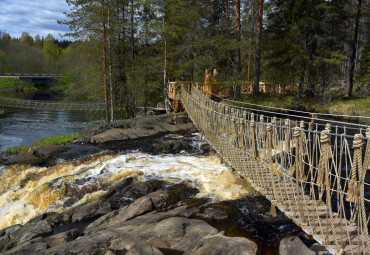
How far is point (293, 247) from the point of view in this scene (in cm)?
407

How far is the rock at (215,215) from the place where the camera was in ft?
16.9

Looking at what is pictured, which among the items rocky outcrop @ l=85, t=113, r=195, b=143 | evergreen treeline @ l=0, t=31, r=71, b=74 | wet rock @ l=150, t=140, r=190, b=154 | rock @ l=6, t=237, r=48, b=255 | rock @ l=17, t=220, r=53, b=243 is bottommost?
rock @ l=17, t=220, r=53, b=243

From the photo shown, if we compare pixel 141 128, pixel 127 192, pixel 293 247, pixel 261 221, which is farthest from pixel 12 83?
pixel 293 247

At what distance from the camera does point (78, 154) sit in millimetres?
10258

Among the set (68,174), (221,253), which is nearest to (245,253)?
(221,253)

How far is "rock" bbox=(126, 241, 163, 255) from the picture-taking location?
368 cm

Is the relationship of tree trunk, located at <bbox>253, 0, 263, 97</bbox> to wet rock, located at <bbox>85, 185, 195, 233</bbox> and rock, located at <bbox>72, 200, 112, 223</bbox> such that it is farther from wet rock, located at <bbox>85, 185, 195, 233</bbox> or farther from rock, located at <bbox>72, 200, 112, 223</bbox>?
rock, located at <bbox>72, 200, 112, 223</bbox>

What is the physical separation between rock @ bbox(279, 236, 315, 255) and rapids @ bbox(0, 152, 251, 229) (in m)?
2.09

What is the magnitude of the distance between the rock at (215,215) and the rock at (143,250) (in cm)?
165

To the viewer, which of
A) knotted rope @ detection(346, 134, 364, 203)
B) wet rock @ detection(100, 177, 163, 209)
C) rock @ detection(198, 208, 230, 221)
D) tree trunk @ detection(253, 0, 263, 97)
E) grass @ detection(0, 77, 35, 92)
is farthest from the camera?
grass @ detection(0, 77, 35, 92)

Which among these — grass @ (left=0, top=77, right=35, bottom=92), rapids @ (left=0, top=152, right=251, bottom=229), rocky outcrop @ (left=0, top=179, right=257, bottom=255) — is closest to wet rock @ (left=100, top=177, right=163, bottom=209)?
rocky outcrop @ (left=0, top=179, right=257, bottom=255)

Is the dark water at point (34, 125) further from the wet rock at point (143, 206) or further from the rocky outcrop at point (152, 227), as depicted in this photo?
the wet rock at point (143, 206)

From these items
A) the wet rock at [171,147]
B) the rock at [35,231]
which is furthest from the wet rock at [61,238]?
the wet rock at [171,147]

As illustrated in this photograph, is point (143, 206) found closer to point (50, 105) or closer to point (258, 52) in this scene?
point (258, 52)
